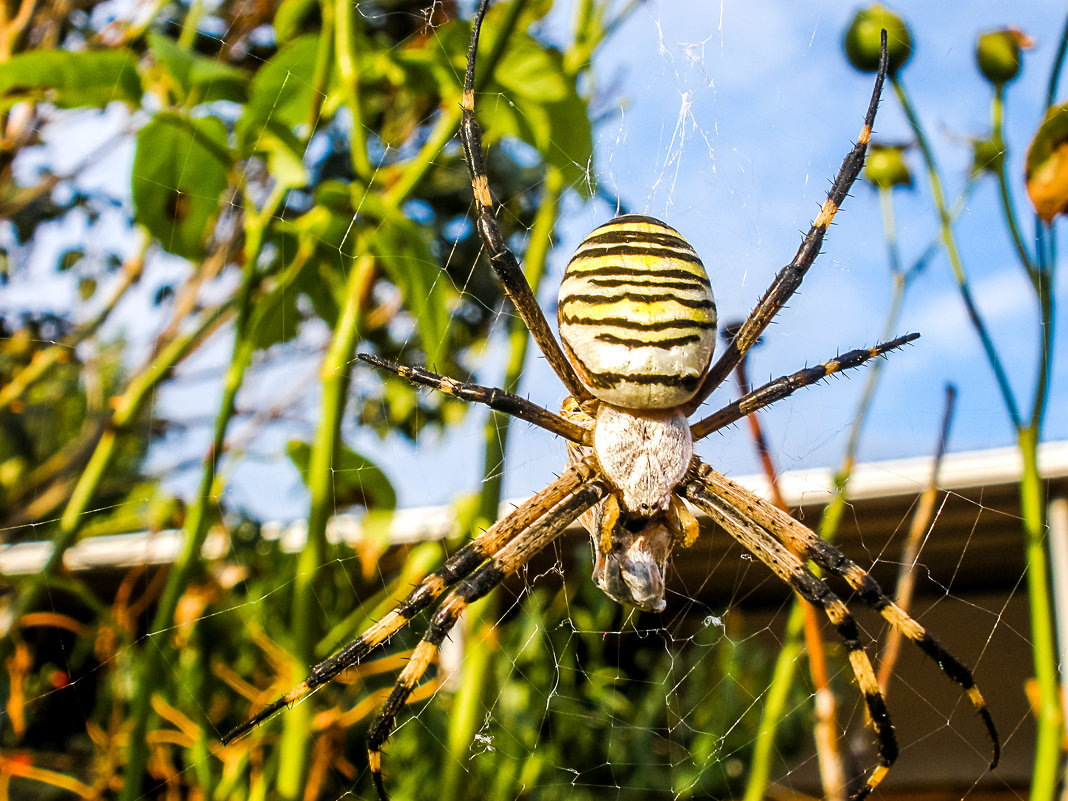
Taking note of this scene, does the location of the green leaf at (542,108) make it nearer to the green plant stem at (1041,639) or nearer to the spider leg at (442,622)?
the spider leg at (442,622)

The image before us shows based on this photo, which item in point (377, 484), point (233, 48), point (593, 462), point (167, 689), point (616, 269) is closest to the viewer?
point (616, 269)

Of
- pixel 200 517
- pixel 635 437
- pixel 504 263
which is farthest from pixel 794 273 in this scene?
pixel 200 517

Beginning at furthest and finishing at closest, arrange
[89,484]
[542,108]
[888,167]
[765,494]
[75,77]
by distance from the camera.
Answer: [765,494] → [888,167] → [542,108] → [89,484] → [75,77]

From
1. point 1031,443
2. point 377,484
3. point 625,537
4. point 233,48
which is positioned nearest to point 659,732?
point 625,537

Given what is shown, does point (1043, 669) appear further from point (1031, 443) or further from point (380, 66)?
point (380, 66)

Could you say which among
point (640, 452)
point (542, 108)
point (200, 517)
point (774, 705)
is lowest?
point (774, 705)

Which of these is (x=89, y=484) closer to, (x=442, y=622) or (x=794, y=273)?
(x=442, y=622)

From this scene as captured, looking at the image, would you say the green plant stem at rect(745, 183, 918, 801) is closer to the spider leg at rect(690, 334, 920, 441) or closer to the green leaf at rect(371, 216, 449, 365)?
the spider leg at rect(690, 334, 920, 441)
